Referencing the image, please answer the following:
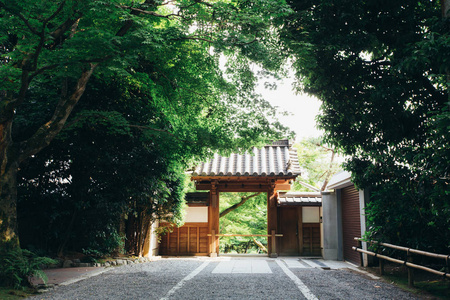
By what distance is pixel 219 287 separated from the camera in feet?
19.6

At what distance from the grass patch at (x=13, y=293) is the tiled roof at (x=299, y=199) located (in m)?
9.40

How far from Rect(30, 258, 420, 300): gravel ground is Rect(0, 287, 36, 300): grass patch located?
0.66 feet

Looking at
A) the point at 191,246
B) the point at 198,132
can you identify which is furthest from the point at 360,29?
the point at 191,246

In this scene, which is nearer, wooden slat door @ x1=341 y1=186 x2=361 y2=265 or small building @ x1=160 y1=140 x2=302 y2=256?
wooden slat door @ x1=341 y1=186 x2=361 y2=265

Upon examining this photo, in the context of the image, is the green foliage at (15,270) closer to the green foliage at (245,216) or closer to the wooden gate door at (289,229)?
the wooden gate door at (289,229)

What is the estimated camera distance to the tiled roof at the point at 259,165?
1240 centimetres

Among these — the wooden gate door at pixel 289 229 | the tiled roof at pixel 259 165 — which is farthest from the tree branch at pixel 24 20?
the wooden gate door at pixel 289 229

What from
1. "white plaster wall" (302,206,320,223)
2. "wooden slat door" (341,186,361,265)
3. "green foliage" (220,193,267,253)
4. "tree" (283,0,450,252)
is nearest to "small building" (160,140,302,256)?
"white plaster wall" (302,206,320,223)

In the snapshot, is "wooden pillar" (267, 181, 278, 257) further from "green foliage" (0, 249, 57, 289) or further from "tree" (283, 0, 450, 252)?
"green foliage" (0, 249, 57, 289)

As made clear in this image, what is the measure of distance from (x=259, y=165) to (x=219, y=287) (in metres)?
7.72

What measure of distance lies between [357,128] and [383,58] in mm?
1484

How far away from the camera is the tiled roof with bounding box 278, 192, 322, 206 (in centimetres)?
1327

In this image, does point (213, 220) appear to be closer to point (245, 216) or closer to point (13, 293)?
point (245, 216)

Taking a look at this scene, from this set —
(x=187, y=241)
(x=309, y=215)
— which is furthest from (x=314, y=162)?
(x=187, y=241)
